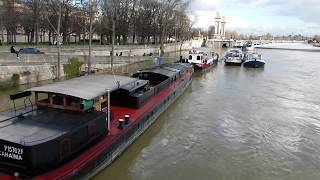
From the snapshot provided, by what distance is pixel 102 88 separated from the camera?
13.8 meters

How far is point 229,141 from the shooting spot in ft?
58.9

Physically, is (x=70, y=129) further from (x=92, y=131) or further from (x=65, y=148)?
(x=92, y=131)

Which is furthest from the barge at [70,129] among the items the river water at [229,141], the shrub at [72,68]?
the shrub at [72,68]

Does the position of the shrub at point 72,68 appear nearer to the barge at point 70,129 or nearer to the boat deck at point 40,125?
the barge at point 70,129

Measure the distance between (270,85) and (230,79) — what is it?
4.45 meters

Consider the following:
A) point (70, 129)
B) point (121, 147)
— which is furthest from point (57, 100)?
point (121, 147)

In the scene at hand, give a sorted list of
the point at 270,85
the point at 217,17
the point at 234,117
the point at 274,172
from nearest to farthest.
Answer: the point at 274,172, the point at 234,117, the point at 270,85, the point at 217,17

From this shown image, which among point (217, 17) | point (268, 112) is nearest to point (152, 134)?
point (268, 112)

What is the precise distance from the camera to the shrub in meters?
30.0

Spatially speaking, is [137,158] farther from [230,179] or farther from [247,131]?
[247,131]

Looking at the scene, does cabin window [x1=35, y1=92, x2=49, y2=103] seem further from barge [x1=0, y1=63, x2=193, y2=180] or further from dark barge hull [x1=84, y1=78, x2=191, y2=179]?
dark barge hull [x1=84, y1=78, x2=191, y2=179]

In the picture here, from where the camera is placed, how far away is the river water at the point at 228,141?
1441cm

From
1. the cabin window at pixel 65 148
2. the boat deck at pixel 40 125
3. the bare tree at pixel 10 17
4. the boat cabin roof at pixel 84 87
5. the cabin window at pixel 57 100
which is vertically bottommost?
the cabin window at pixel 65 148

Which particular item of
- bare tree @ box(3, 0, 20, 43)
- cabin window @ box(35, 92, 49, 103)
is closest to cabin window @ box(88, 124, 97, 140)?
cabin window @ box(35, 92, 49, 103)
